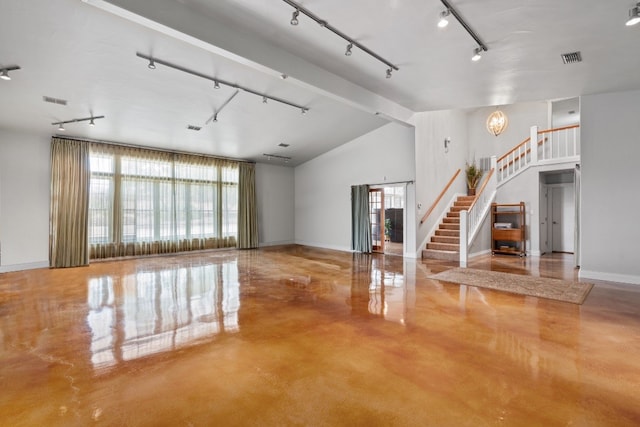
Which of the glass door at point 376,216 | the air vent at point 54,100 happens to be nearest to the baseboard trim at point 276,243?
the glass door at point 376,216

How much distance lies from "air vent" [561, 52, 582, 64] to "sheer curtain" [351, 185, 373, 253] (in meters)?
5.47

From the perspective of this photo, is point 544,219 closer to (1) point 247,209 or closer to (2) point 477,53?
(2) point 477,53

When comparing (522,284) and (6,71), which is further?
(522,284)

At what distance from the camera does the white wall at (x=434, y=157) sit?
26.6 ft

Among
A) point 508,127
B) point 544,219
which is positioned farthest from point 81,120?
point 508,127

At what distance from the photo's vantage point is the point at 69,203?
7008 mm

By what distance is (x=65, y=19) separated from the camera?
3277mm

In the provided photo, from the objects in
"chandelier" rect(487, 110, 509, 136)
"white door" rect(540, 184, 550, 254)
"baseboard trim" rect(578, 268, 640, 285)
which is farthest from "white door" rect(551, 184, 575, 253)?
"baseboard trim" rect(578, 268, 640, 285)

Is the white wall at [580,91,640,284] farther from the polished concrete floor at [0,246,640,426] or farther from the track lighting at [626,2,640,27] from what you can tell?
the track lighting at [626,2,640,27]

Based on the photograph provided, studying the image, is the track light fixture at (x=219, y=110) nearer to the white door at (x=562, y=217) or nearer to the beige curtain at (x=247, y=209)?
the beige curtain at (x=247, y=209)

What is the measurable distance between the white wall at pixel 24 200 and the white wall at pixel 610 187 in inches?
431

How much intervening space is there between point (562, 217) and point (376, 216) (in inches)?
214

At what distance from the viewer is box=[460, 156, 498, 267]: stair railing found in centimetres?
699

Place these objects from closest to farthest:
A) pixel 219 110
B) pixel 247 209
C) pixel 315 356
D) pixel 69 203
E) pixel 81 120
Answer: pixel 315 356, pixel 81 120, pixel 219 110, pixel 69 203, pixel 247 209
